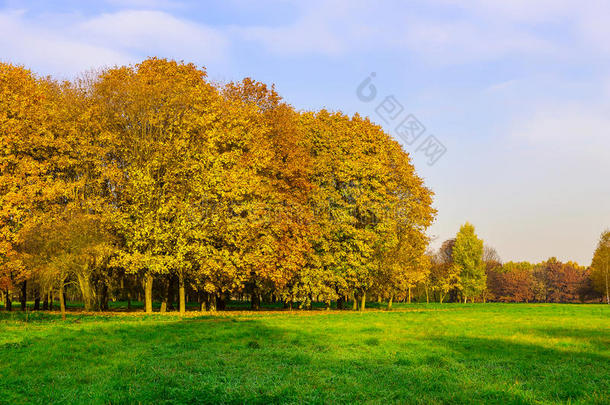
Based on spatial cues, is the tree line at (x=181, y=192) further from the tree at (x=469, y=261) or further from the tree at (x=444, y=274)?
the tree at (x=469, y=261)

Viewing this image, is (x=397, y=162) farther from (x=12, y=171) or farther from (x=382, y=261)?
(x=12, y=171)

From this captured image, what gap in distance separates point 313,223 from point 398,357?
28324 mm

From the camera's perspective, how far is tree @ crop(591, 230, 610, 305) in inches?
3964

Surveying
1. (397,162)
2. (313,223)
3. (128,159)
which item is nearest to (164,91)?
(128,159)

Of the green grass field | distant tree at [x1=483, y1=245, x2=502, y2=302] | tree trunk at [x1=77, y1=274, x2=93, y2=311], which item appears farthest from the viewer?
distant tree at [x1=483, y1=245, x2=502, y2=302]

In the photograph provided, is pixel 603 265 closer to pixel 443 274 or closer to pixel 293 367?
pixel 443 274

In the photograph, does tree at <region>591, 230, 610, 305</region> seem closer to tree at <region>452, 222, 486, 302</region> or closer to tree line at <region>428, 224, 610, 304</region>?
tree line at <region>428, 224, 610, 304</region>

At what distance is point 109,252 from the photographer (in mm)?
34969

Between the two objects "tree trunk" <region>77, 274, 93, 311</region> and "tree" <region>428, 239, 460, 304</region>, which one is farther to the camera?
"tree" <region>428, 239, 460, 304</region>

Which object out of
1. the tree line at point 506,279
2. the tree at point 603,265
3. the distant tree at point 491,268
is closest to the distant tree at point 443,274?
the tree line at point 506,279

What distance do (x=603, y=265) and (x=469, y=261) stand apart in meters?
29.8

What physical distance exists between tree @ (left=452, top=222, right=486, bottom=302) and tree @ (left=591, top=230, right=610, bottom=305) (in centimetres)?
2564

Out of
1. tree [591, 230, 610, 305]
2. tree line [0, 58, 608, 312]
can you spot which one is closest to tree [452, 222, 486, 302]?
tree [591, 230, 610, 305]

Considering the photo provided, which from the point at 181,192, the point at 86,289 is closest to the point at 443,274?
the point at 181,192
